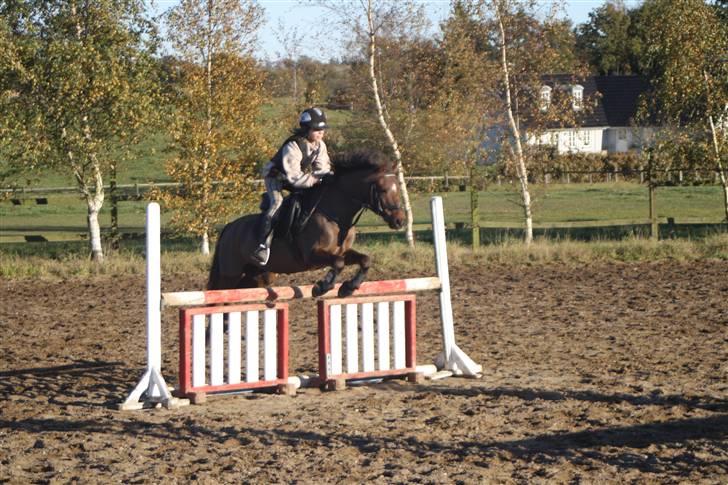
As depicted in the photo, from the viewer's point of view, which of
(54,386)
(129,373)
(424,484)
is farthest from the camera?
(129,373)

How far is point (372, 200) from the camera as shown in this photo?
9477 millimetres

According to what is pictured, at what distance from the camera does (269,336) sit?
936 cm

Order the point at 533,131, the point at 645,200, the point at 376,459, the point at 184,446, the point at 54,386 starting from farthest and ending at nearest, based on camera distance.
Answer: the point at 645,200 → the point at 533,131 → the point at 54,386 → the point at 184,446 → the point at 376,459

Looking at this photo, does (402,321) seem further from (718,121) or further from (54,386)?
(718,121)

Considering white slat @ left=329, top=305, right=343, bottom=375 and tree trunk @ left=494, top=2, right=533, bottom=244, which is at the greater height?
tree trunk @ left=494, top=2, right=533, bottom=244

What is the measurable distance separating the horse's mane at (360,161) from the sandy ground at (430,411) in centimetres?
206

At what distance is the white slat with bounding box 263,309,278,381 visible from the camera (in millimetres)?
9328

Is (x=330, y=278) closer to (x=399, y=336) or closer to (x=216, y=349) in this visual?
(x=399, y=336)

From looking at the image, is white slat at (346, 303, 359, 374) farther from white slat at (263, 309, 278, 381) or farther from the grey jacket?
the grey jacket

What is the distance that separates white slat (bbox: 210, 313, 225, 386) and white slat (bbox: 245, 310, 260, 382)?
0.87 ft

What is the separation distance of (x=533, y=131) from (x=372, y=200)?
14207mm

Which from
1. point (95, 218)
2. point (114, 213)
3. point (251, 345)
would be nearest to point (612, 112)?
point (114, 213)

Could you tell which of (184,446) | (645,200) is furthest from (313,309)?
(645,200)

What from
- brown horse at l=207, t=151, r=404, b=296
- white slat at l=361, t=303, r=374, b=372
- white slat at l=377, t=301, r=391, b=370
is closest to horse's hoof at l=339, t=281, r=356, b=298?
brown horse at l=207, t=151, r=404, b=296
